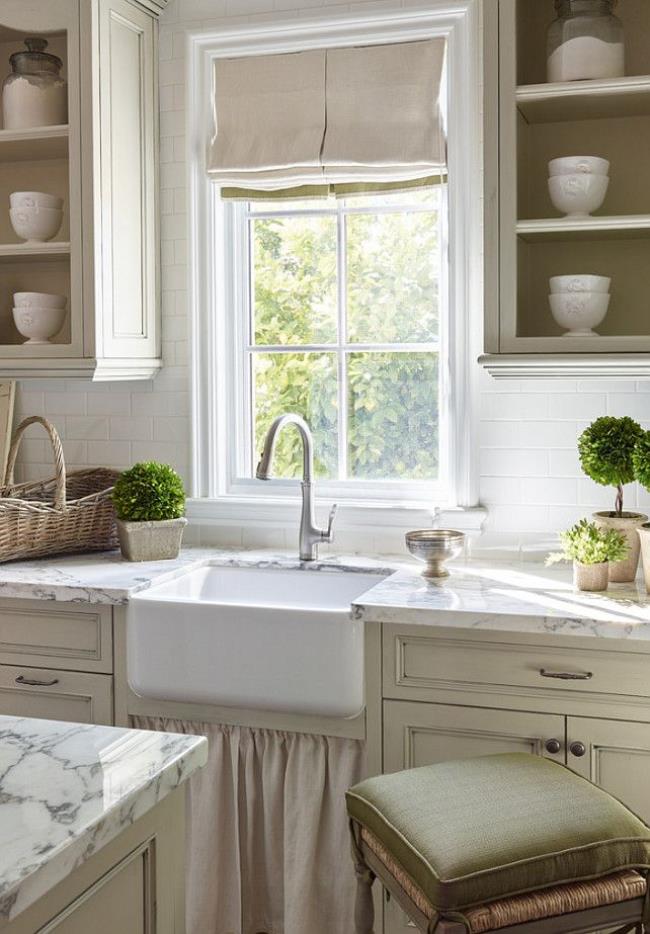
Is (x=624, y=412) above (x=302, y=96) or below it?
below

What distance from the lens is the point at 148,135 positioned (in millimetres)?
3217

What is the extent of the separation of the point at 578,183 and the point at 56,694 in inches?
71.7

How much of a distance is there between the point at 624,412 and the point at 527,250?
51 centimetres

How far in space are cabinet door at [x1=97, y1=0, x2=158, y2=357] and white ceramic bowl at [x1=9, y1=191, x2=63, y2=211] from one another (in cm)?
18

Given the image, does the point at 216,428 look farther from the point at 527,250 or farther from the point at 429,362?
the point at 527,250

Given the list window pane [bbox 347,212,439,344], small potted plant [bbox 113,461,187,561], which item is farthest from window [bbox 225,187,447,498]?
small potted plant [bbox 113,461,187,561]

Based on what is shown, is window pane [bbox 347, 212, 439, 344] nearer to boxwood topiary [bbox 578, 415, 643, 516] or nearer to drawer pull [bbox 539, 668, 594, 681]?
boxwood topiary [bbox 578, 415, 643, 516]

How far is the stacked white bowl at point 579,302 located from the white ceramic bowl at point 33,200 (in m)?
1.44

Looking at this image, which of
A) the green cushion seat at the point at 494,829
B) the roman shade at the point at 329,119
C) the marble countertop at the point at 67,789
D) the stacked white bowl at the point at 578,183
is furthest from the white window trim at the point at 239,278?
the marble countertop at the point at 67,789

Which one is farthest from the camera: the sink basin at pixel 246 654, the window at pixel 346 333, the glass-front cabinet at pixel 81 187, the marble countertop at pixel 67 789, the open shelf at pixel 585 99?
the window at pixel 346 333

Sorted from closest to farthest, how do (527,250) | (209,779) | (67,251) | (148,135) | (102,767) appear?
(102,767) → (209,779) → (527,250) → (67,251) → (148,135)

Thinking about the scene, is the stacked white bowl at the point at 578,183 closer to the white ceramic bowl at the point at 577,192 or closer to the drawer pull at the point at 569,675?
the white ceramic bowl at the point at 577,192

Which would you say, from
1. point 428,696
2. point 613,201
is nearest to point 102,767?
point 428,696

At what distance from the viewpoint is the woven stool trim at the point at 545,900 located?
5.66 feet
